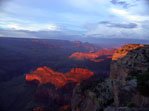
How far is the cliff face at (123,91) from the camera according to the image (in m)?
→ 31.3

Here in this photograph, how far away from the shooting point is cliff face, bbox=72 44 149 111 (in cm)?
3133

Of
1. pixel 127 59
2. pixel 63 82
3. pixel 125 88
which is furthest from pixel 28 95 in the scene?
pixel 125 88

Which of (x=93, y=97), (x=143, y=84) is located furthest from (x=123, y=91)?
(x=93, y=97)

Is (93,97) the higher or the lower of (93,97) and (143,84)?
the lower

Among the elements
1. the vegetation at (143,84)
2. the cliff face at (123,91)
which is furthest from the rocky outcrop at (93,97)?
the vegetation at (143,84)

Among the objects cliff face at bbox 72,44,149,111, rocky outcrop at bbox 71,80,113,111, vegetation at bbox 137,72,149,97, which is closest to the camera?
cliff face at bbox 72,44,149,111

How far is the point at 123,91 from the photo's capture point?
109 feet

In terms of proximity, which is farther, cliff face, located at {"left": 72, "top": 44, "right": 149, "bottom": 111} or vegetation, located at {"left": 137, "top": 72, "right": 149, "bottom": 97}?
vegetation, located at {"left": 137, "top": 72, "right": 149, "bottom": 97}

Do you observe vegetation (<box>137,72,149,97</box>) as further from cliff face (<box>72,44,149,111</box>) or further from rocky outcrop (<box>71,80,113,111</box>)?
rocky outcrop (<box>71,80,113,111</box>)

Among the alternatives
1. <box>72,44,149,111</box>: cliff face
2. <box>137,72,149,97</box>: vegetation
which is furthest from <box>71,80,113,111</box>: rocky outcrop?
<box>137,72,149,97</box>: vegetation

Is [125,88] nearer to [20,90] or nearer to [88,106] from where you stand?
[88,106]

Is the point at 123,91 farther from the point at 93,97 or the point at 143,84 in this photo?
the point at 93,97

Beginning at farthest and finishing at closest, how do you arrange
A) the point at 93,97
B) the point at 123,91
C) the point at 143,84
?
the point at 93,97 < the point at 143,84 < the point at 123,91

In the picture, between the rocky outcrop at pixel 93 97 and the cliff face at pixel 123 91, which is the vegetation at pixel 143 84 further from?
the rocky outcrop at pixel 93 97
